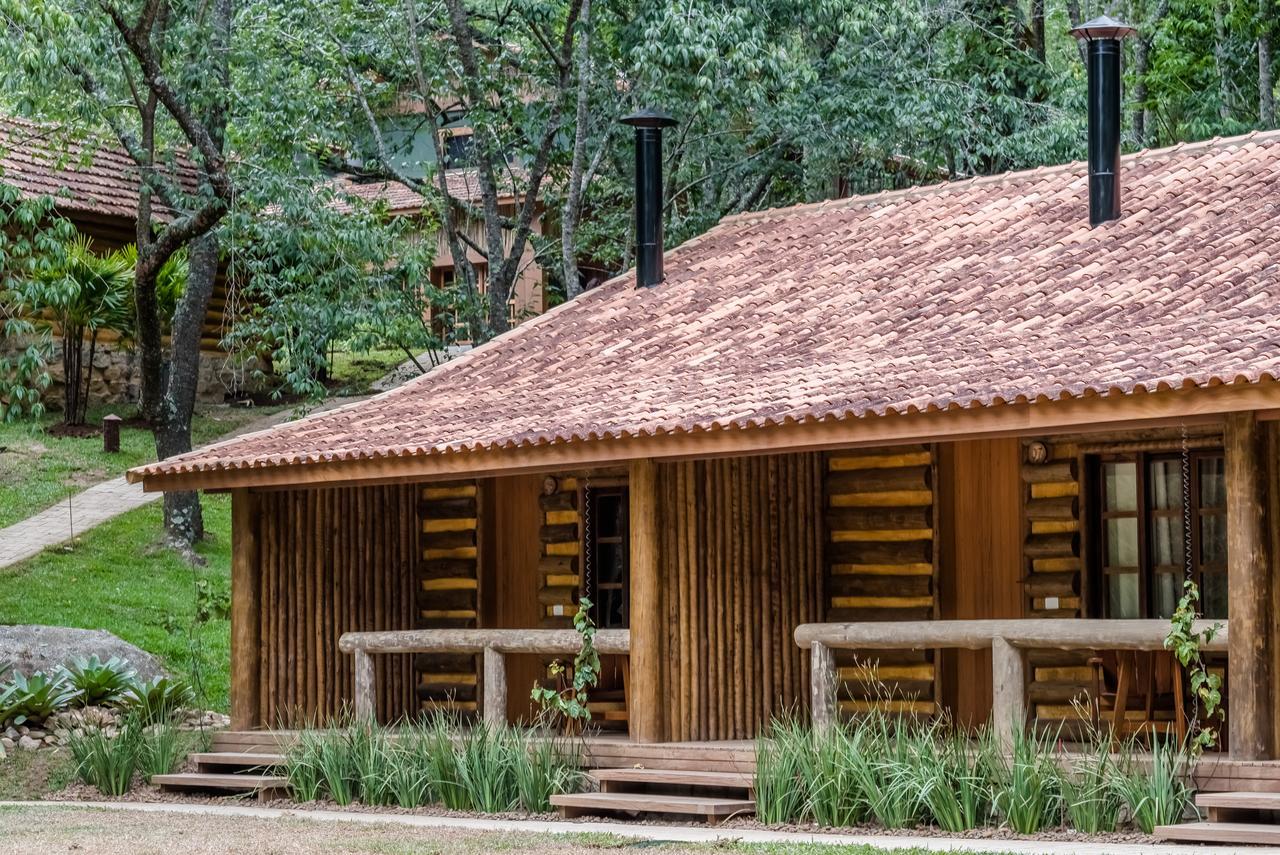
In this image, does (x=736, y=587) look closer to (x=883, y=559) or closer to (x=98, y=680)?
(x=883, y=559)

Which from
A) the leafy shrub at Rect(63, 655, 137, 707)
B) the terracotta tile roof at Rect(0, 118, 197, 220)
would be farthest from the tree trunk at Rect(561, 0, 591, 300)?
the terracotta tile roof at Rect(0, 118, 197, 220)

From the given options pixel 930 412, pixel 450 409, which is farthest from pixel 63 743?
pixel 930 412

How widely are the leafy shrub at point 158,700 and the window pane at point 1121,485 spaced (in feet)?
25.2

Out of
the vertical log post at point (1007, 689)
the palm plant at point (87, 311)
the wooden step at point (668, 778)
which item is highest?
the palm plant at point (87, 311)

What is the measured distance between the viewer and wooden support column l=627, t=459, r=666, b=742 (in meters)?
12.4

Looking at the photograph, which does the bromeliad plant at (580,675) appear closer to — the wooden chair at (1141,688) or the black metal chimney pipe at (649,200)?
the wooden chair at (1141,688)

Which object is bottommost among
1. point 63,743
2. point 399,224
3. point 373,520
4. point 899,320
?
point 63,743

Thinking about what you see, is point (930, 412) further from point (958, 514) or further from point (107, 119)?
point (107, 119)

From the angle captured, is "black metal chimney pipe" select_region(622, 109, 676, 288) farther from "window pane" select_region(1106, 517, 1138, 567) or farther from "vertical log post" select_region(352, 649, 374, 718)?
"window pane" select_region(1106, 517, 1138, 567)

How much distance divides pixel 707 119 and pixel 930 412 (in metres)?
10.3

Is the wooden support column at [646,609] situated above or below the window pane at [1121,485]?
below

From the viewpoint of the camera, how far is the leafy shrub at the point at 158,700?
1559 centimetres

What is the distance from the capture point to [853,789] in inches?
416

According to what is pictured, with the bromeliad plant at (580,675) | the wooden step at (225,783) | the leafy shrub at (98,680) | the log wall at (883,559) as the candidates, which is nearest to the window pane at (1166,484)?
the log wall at (883,559)
